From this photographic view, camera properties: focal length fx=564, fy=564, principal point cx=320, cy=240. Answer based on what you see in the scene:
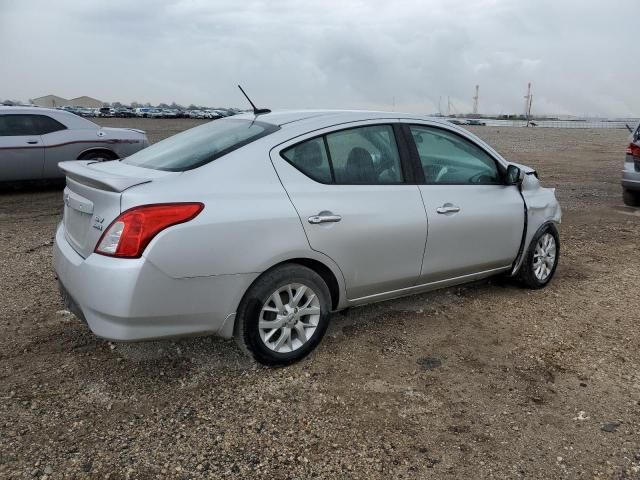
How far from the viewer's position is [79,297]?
3154 mm

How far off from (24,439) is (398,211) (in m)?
2.56

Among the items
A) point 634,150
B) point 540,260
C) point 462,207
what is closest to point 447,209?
point 462,207

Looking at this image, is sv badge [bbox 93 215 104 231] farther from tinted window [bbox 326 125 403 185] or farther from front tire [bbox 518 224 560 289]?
front tire [bbox 518 224 560 289]

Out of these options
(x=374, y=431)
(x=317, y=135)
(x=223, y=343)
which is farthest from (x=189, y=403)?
(x=317, y=135)

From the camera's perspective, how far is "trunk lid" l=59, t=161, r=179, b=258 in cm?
306

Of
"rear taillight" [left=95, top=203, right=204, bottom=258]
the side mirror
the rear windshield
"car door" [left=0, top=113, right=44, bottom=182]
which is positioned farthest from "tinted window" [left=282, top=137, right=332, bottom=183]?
"car door" [left=0, top=113, right=44, bottom=182]

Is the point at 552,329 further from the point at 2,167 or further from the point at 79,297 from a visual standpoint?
the point at 2,167

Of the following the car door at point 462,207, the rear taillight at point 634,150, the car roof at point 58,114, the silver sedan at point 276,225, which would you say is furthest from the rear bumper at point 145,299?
the rear taillight at point 634,150

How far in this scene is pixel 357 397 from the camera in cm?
329

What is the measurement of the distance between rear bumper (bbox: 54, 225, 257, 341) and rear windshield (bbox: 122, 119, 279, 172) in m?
0.70

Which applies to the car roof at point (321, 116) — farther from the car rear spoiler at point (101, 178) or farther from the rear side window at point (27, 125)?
the rear side window at point (27, 125)

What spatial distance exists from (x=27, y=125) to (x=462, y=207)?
25.8ft

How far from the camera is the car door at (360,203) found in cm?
348

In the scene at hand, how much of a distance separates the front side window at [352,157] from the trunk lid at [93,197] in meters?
0.86
